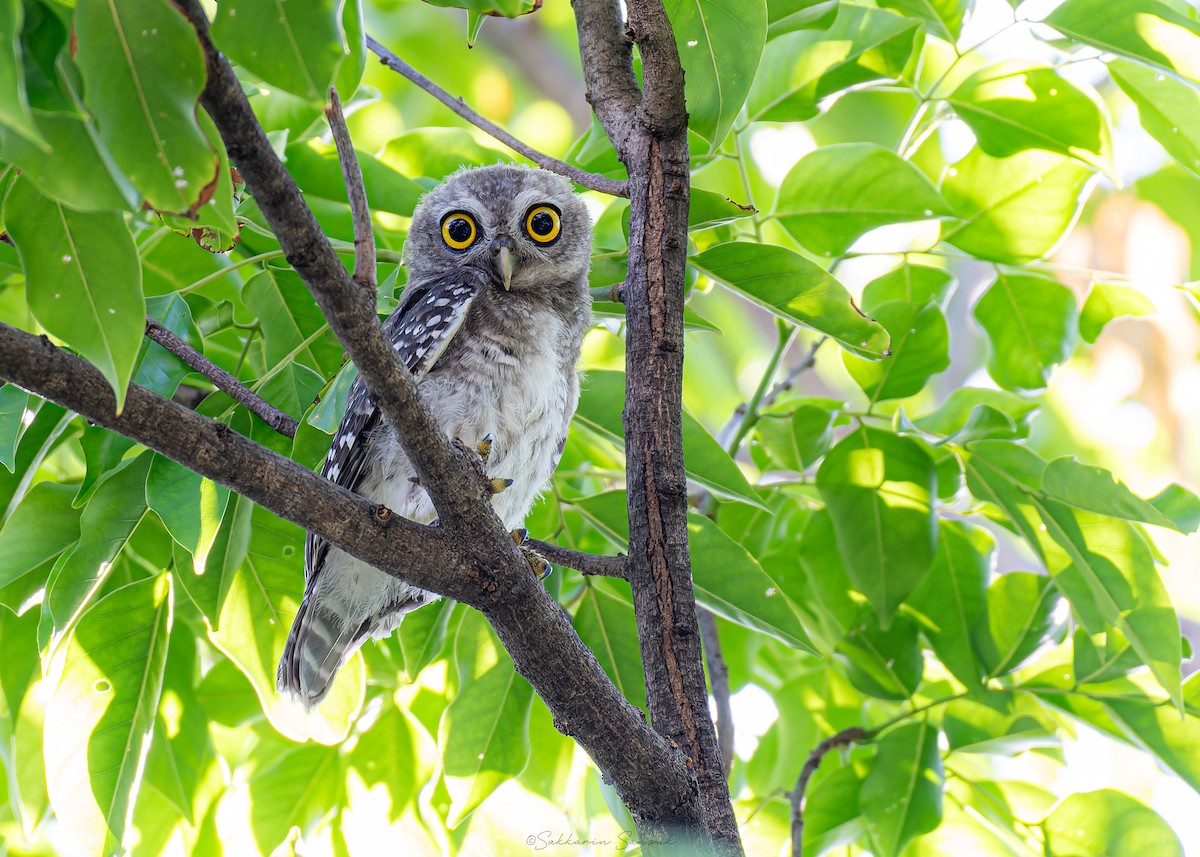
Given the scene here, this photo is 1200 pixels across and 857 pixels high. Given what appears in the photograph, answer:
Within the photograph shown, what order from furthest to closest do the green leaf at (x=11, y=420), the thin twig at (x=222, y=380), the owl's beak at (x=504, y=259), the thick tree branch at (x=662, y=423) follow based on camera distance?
1. the owl's beak at (x=504, y=259)
2. the thin twig at (x=222, y=380)
3. the thick tree branch at (x=662, y=423)
4. the green leaf at (x=11, y=420)

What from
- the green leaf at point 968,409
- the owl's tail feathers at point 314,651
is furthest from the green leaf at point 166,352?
the green leaf at point 968,409

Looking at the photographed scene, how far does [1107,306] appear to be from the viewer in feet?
8.35

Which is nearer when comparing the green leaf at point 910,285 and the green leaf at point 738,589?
the green leaf at point 738,589

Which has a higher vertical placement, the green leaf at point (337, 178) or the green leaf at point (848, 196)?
the green leaf at point (337, 178)

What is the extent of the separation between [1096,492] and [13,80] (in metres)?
1.91

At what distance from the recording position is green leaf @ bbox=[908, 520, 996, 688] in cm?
243

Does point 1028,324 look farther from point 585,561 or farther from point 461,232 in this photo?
point 461,232

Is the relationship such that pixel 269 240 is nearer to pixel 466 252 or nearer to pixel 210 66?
pixel 466 252

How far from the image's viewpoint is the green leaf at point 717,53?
5.47 feet

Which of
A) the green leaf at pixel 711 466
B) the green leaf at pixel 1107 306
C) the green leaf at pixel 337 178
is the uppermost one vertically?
the green leaf at pixel 337 178

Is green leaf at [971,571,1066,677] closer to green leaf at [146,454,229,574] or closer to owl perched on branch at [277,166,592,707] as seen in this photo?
owl perched on branch at [277,166,592,707]

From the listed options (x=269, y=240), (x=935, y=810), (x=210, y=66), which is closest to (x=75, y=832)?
(x=269, y=240)

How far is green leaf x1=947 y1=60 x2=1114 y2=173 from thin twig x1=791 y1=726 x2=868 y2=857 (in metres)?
1.37

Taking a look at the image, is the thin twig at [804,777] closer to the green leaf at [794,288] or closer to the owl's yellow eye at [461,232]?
the green leaf at [794,288]
